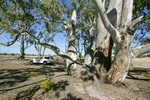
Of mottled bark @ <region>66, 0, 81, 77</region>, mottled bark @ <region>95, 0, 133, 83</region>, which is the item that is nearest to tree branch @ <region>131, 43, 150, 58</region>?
mottled bark @ <region>95, 0, 133, 83</region>

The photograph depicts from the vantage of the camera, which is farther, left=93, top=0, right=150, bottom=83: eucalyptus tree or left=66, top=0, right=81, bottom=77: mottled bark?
left=66, top=0, right=81, bottom=77: mottled bark

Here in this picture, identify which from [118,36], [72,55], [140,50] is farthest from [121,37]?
[72,55]

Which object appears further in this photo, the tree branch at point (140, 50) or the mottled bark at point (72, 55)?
the mottled bark at point (72, 55)

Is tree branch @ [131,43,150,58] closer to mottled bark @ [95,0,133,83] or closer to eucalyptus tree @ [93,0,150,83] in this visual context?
eucalyptus tree @ [93,0,150,83]

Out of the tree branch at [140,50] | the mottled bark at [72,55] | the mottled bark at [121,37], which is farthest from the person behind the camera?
the mottled bark at [72,55]

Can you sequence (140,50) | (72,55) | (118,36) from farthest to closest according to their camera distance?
(72,55)
(140,50)
(118,36)

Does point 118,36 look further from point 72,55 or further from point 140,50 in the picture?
point 72,55

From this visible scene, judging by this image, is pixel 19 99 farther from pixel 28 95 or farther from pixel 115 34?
pixel 115 34

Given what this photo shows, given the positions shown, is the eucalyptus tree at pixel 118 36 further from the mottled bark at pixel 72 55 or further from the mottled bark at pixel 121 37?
the mottled bark at pixel 72 55

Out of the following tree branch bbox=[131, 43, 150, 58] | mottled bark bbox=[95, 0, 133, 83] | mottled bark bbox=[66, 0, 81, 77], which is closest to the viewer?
mottled bark bbox=[95, 0, 133, 83]

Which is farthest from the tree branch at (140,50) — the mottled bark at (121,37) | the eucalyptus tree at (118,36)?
the mottled bark at (121,37)

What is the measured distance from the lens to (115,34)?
8.46ft

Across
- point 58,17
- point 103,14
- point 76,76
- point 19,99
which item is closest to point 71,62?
point 76,76

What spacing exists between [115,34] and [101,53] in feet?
4.34
